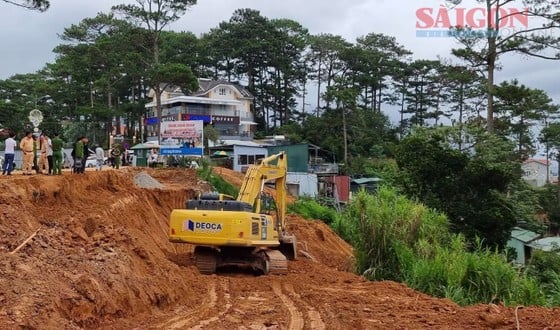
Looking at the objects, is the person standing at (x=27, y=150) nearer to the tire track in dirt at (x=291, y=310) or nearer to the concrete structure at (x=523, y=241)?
the tire track in dirt at (x=291, y=310)

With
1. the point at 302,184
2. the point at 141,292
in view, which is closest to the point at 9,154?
the point at 141,292

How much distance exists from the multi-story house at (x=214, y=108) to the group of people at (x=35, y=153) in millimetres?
45058

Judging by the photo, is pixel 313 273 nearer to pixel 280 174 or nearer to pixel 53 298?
pixel 280 174

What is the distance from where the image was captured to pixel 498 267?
12648 mm

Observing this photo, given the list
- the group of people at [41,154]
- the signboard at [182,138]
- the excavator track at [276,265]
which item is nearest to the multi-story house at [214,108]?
the signboard at [182,138]

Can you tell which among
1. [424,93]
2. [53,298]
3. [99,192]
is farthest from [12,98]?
[53,298]

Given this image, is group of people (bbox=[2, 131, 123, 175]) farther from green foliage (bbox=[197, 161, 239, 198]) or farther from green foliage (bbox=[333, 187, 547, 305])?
green foliage (bbox=[333, 187, 547, 305])

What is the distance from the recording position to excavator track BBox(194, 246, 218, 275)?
1380cm

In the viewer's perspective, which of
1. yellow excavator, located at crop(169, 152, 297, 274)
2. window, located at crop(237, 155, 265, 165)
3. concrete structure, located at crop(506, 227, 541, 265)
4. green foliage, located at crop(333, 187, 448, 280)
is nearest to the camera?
yellow excavator, located at crop(169, 152, 297, 274)

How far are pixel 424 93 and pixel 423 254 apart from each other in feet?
205

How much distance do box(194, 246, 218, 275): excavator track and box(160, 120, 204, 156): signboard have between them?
14368mm

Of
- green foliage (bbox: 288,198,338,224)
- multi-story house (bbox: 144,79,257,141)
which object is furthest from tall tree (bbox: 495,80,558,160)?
multi-story house (bbox: 144,79,257,141)

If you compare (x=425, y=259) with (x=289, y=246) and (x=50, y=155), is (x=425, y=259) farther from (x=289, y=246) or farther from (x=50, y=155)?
(x=50, y=155)

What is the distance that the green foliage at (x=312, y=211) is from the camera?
32.0 metres
